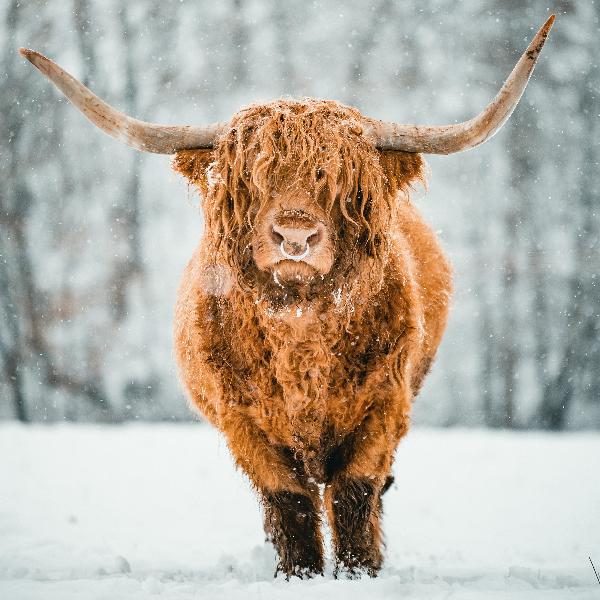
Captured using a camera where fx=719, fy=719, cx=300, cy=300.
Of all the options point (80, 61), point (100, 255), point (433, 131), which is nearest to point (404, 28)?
point (80, 61)

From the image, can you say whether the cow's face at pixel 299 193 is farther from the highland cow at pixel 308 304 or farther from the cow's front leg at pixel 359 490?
the cow's front leg at pixel 359 490

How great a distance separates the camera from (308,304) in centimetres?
302

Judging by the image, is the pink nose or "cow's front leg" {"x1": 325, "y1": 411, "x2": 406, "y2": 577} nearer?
the pink nose

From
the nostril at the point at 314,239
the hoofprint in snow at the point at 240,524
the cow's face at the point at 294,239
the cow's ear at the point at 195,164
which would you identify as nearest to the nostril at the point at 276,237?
the cow's face at the point at 294,239

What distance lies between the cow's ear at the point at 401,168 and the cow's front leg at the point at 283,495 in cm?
126

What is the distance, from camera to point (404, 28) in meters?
12.4

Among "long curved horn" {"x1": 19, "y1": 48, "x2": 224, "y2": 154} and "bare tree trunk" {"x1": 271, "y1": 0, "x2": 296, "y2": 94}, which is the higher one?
"bare tree trunk" {"x1": 271, "y1": 0, "x2": 296, "y2": 94}

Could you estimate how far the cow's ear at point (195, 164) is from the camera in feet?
10.5

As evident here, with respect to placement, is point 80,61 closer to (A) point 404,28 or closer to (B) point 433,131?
(A) point 404,28


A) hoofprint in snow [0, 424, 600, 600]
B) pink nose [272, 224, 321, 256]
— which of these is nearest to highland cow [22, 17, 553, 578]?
pink nose [272, 224, 321, 256]

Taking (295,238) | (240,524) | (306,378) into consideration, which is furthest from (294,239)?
(240,524)

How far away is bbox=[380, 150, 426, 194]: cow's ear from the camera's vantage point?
3240mm

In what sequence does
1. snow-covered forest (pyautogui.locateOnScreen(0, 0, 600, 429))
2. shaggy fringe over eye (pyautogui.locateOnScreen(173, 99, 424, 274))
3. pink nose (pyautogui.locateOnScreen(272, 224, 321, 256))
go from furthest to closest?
1. snow-covered forest (pyautogui.locateOnScreen(0, 0, 600, 429))
2. shaggy fringe over eye (pyautogui.locateOnScreen(173, 99, 424, 274))
3. pink nose (pyautogui.locateOnScreen(272, 224, 321, 256))

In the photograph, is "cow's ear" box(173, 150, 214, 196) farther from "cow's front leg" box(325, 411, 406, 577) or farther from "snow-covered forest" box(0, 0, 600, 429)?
"snow-covered forest" box(0, 0, 600, 429)
